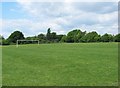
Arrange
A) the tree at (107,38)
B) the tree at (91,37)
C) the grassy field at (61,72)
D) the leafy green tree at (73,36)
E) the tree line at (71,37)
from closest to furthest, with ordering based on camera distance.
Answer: the grassy field at (61,72) < the tree at (107,38) < the tree line at (71,37) < the tree at (91,37) < the leafy green tree at (73,36)

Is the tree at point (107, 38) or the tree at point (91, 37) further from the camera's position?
the tree at point (91, 37)

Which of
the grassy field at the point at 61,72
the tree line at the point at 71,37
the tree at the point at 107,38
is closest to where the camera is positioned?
the grassy field at the point at 61,72

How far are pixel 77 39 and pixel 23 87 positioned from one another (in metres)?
142

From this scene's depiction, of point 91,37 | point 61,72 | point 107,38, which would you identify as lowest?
point 61,72

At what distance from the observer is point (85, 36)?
148 metres

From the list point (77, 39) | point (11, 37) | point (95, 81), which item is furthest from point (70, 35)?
point (95, 81)

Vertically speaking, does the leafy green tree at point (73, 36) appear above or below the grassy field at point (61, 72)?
above

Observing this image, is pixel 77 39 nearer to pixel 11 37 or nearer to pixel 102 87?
pixel 11 37

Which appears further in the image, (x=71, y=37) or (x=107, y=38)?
(x=71, y=37)

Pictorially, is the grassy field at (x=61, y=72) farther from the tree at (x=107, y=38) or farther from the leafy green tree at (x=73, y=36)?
the leafy green tree at (x=73, y=36)

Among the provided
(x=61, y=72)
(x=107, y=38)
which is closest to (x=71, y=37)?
(x=107, y=38)

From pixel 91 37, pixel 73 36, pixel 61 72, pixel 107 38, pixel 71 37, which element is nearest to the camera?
pixel 61 72

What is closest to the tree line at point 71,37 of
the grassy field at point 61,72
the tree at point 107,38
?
the tree at point 107,38

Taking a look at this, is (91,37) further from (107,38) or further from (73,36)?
(73,36)
